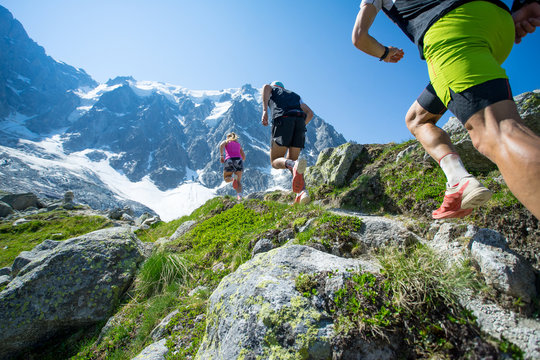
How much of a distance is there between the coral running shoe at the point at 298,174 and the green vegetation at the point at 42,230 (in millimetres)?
14623

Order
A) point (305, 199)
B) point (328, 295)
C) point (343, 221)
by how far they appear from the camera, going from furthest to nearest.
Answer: point (305, 199)
point (343, 221)
point (328, 295)

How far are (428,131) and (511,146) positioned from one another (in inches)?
61.8

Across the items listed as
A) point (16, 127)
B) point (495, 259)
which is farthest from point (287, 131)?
point (16, 127)

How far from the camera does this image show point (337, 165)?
8.19m

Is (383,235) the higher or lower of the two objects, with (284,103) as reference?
lower

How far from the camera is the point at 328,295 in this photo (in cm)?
222

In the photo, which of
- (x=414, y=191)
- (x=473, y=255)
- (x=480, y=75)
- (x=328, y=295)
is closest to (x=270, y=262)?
(x=328, y=295)

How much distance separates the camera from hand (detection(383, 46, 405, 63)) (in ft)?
11.1

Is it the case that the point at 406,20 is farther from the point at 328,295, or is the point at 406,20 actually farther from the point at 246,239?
the point at 246,239

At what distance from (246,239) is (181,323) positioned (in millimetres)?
1937

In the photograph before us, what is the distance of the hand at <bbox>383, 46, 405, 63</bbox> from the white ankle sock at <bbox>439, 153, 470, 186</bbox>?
5.37 ft

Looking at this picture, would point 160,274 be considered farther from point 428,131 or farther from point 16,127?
point 16,127

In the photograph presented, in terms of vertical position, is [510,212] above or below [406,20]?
below

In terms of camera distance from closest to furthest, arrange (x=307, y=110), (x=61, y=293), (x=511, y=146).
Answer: (x=511, y=146) < (x=61, y=293) < (x=307, y=110)
